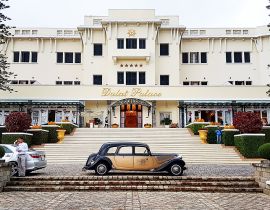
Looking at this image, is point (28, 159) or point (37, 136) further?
point (37, 136)

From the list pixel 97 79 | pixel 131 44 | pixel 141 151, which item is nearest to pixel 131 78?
pixel 131 44

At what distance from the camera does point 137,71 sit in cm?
3884

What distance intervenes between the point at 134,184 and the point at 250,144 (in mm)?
12615

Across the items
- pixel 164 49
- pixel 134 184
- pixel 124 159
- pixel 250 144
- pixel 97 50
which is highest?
pixel 164 49

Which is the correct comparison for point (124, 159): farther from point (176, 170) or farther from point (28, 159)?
point (28, 159)

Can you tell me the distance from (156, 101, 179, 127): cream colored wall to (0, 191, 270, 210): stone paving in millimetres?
25119

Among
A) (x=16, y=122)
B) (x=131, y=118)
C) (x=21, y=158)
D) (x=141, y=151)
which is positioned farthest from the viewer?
(x=131, y=118)

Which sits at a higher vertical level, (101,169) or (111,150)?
(111,150)

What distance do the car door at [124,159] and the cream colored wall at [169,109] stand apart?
22.5 meters

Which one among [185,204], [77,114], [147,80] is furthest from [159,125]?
[185,204]

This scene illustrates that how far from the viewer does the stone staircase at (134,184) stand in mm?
12969

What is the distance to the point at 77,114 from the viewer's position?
36594mm

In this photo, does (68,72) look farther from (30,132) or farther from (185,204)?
(185,204)

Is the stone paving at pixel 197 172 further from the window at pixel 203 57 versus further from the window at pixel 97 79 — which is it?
the window at pixel 203 57
